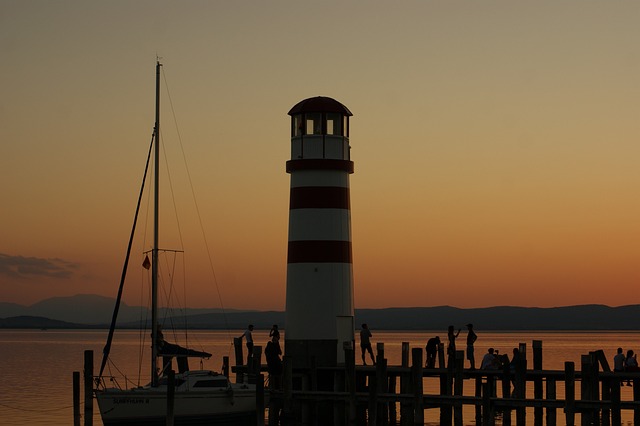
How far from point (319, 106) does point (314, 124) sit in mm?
627

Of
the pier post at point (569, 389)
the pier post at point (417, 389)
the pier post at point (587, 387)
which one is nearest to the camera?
the pier post at point (569, 389)

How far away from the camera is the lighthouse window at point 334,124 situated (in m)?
37.2

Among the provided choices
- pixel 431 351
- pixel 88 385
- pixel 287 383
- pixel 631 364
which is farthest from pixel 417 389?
pixel 88 385

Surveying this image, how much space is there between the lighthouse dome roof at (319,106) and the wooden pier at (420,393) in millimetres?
8074

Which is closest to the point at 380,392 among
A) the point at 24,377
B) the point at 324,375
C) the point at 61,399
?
the point at 324,375

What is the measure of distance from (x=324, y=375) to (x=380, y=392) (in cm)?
340

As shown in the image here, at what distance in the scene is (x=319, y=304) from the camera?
118 feet

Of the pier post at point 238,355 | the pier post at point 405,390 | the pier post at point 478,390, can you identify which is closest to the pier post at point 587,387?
the pier post at point 405,390

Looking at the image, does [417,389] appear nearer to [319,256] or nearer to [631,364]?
[319,256]

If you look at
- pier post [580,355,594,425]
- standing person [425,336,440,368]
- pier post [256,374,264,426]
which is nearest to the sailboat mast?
pier post [256,374,264,426]

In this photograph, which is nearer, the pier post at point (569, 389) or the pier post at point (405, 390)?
the pier post at point (569, 389)

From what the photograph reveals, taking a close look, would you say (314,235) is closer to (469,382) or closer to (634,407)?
(634,407)

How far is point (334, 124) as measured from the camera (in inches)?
1468

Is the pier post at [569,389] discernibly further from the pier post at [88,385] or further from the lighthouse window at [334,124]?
the pier post at [88,385]
